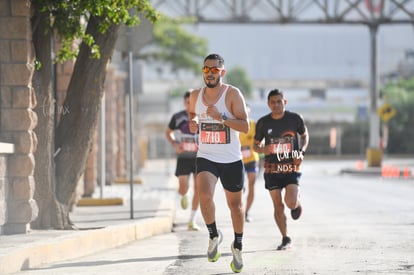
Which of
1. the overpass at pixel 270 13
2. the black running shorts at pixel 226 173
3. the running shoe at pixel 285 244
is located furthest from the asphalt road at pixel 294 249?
the overpass at pixel 270 13

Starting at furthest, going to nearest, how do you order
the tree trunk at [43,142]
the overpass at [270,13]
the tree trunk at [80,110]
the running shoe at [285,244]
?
the overpass at [270,13], the tree trunk at [80,110], the tree trunk at [43,142], the running shoe at [285,244]

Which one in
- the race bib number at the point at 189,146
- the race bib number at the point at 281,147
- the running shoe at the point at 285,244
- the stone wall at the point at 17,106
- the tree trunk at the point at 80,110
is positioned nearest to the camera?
the running shoe at the point at 285,244

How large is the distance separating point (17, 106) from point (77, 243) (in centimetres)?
176

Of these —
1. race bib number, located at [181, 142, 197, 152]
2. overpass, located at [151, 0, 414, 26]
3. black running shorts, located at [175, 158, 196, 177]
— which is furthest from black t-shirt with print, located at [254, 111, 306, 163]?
overpass, located at [151, 0, 414, 26]

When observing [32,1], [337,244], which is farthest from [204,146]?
[32,1]

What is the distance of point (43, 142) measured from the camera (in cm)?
1238

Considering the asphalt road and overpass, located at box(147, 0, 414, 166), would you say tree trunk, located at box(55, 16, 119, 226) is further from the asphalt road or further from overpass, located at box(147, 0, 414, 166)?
overpass, located at box(147, 0, 414, 166)

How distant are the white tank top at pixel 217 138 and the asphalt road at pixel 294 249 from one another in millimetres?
1002

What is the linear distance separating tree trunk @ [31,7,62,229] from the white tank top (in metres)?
3.35

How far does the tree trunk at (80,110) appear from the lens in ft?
42.9

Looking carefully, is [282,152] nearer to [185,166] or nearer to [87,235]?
[87,235]

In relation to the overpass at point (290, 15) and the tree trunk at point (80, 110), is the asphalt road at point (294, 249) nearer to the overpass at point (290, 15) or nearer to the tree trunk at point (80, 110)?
the tree trunk at point (80, 110)

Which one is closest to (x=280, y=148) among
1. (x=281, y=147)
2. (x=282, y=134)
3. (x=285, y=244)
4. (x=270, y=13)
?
(x=281, y=147)

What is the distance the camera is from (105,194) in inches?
864
